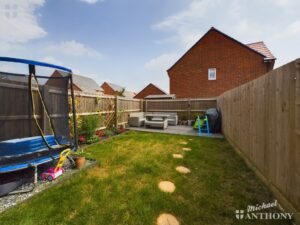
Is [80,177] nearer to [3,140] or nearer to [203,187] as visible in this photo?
[3,140]

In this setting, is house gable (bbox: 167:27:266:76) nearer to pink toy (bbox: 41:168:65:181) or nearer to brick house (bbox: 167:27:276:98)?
brick house (bbox: 167:27:276:98)

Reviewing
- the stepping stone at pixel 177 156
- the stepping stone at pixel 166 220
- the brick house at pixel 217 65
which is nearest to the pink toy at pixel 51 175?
the stepping stone at pixel 166 220

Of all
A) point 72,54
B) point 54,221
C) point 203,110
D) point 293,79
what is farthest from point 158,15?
point 54,221

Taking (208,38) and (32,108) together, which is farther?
(208,38)

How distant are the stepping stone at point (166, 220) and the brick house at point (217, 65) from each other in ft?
40.2

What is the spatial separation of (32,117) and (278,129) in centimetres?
476

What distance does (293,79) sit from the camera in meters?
1.50

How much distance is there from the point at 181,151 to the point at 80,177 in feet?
8.98

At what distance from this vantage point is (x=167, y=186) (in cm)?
238

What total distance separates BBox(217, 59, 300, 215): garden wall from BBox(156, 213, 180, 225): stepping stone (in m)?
1.30

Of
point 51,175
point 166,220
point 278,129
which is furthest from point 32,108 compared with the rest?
point 278,129

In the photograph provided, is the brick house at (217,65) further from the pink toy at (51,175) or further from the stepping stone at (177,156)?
the pink toy at (51,175)

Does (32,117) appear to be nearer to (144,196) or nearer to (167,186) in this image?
(144,196)

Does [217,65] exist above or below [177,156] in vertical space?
above
